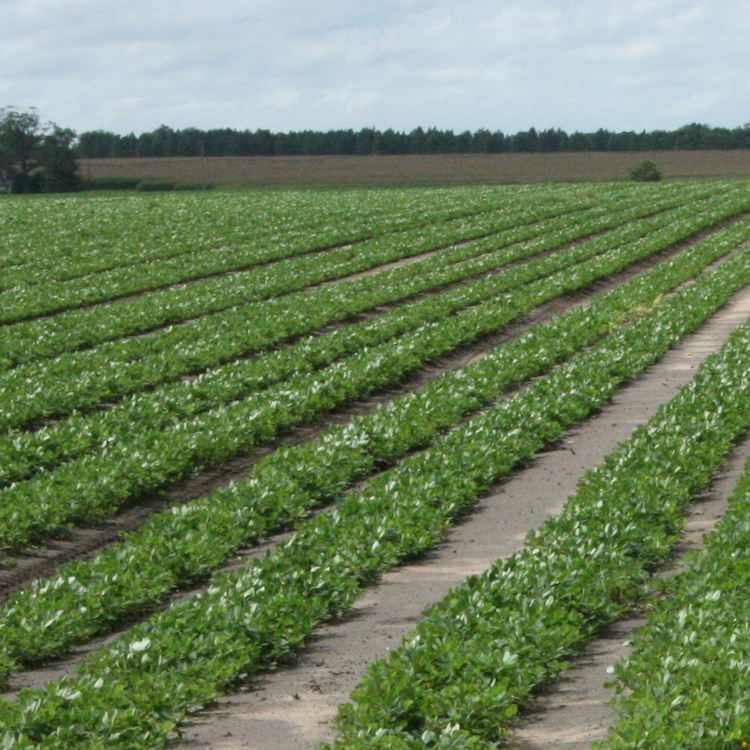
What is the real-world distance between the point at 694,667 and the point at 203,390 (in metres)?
9.72

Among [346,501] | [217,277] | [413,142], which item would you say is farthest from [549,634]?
[413,142]

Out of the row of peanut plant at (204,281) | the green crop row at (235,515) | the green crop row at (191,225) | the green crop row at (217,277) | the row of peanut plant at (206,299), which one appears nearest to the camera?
the green crop row at (235,515)

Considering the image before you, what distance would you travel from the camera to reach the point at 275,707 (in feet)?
20.8

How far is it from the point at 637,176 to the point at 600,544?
8641 centimetres

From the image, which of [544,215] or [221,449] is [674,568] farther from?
[544,215]

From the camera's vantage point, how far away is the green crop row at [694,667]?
5.31 metres

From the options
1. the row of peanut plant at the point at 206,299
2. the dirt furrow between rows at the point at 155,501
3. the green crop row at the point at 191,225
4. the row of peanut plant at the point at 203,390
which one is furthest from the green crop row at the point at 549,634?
the green crop row at the point at 191,225

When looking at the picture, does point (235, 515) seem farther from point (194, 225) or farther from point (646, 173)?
point (646, 173)

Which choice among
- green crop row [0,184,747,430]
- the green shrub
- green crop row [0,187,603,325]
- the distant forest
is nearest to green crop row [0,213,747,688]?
green crop row [0,184,747,430]

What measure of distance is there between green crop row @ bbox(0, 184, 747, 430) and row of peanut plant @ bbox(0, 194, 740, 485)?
0.18 metres

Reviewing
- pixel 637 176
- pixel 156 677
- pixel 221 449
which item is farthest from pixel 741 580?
pixel 637 176

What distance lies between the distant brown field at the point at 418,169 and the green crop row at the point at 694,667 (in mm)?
85262

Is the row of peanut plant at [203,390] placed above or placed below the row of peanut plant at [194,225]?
below

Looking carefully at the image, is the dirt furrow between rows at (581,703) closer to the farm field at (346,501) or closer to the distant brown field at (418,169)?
the farm field at (346,501)
